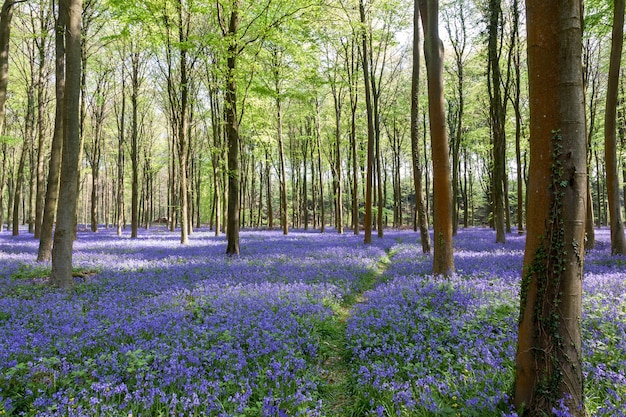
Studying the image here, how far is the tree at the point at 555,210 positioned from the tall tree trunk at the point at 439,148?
245 inches

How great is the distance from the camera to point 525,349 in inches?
114

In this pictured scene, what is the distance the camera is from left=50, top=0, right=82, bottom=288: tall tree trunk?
341 inches

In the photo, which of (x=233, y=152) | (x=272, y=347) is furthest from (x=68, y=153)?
(x=272, y=347)

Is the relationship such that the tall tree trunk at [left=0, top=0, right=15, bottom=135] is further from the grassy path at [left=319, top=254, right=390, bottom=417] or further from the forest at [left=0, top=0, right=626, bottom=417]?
the grassy path at [left=319, top=254, right=390, bottom=417]

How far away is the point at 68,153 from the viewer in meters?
8.67

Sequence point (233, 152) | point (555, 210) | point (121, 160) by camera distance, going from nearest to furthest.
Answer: point (555, 210) < point (233, 152) < point (121, 160)

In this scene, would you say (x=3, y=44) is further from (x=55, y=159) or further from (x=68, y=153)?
(x=68, y=153)

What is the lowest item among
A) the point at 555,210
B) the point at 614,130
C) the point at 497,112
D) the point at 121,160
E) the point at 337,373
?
the point at 337,373

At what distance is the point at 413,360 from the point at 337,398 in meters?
1.14

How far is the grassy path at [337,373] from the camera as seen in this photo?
3931 mm

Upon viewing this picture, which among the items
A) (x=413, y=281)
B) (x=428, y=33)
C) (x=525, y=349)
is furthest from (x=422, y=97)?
(x=525, y=349)

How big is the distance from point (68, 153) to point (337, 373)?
8.24m

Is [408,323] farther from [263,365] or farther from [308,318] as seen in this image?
[263,365]

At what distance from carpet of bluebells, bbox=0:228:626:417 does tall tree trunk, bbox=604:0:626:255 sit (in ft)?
11.4
